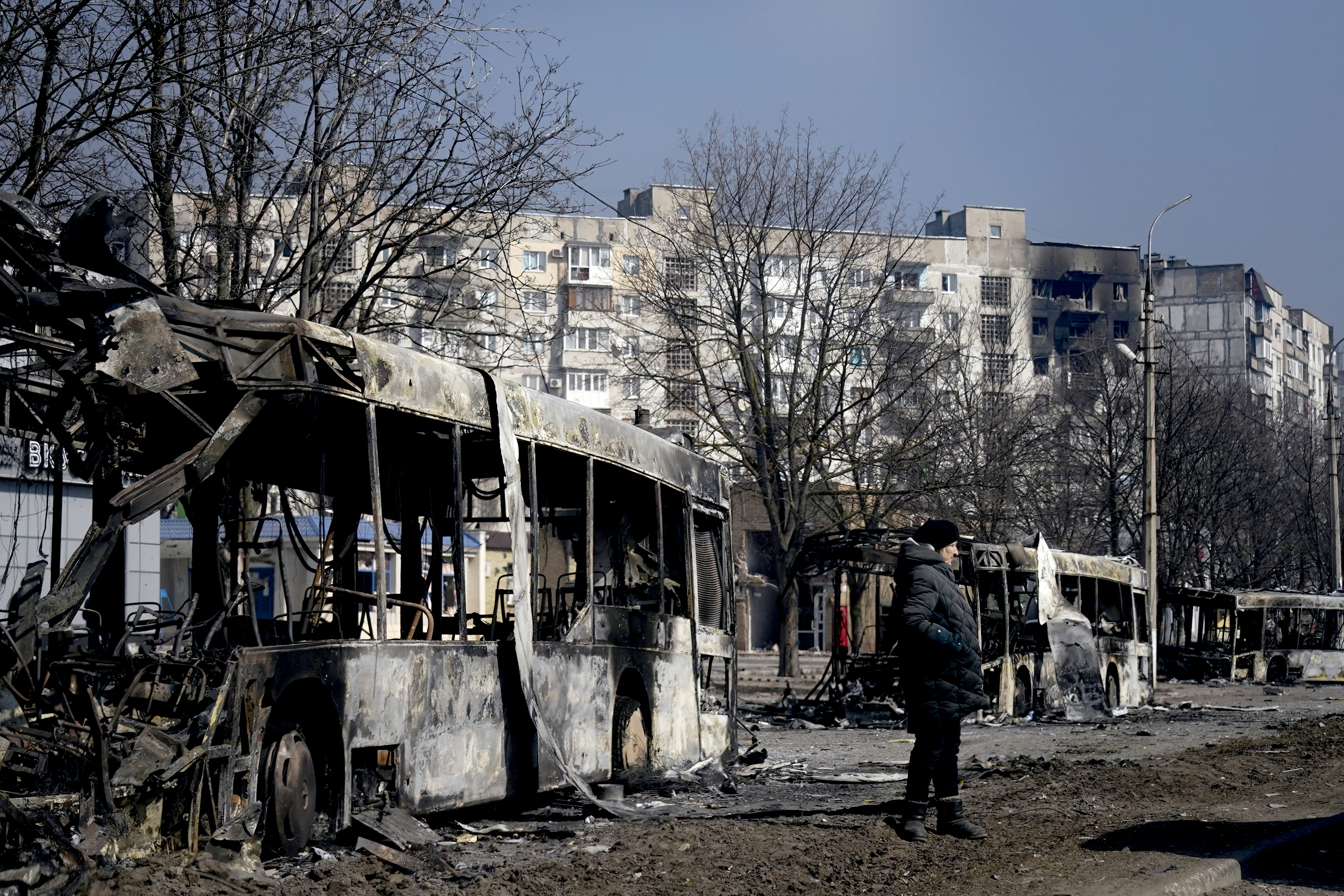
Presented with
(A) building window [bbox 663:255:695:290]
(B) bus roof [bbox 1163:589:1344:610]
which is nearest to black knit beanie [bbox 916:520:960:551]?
(A) building window [bbox 663:255:695:290]

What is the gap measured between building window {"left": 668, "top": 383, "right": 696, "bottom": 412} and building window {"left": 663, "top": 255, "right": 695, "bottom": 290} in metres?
2.17

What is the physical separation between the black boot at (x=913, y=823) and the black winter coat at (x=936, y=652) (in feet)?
1.57

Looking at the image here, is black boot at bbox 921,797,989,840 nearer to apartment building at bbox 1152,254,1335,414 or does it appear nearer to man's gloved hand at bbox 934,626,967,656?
man's gloved hand at bbox 934,626,967,656

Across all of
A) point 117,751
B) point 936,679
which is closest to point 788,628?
point 936,679

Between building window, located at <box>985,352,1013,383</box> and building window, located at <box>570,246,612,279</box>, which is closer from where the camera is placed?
building window, located at <box>985,352,1013,383</box>

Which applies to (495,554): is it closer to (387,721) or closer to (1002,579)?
(1002,579)

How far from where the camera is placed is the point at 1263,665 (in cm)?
3700

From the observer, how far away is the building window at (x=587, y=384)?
8469 cm

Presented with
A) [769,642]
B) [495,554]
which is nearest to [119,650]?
[495,554]

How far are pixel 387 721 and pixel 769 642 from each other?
193 ft

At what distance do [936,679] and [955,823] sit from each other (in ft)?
2.82

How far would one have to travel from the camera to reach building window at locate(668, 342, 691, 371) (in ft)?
109

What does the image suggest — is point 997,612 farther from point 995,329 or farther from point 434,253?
point 995,329

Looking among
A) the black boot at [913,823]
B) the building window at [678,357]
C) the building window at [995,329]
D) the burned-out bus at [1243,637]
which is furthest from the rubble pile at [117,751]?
the building window at [995,329]
